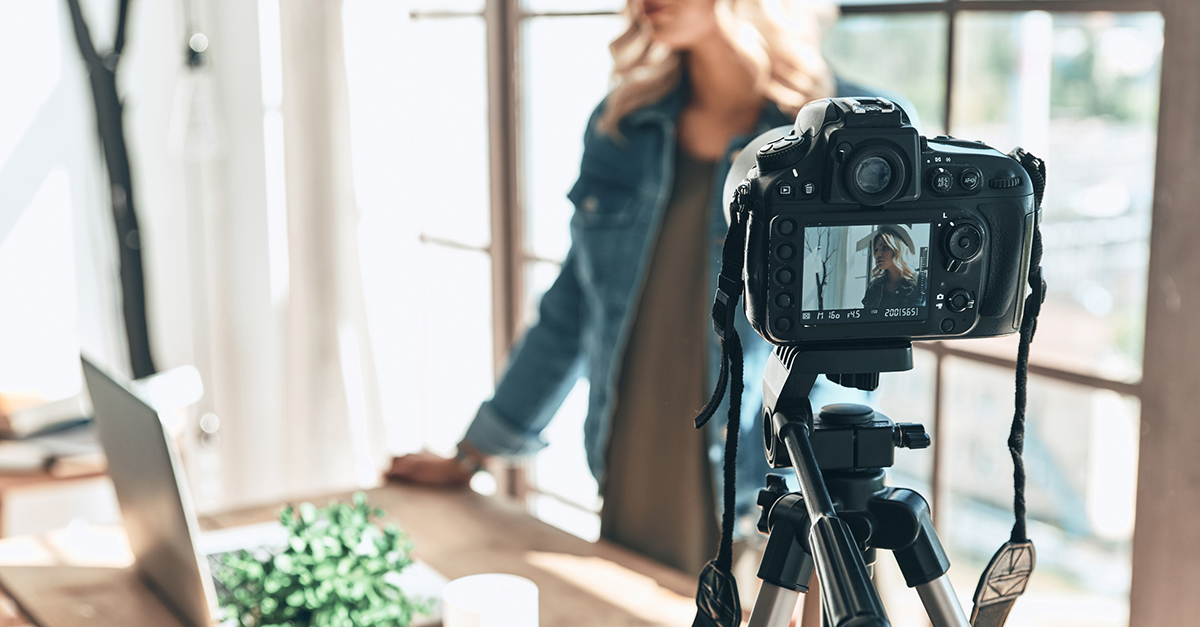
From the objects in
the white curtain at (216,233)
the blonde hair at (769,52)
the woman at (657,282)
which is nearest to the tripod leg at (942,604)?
the woman at (657,282)

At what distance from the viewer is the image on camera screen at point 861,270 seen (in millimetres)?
588

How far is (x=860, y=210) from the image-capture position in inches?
23.1

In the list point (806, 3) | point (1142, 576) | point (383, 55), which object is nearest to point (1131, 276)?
point (1142, 576)

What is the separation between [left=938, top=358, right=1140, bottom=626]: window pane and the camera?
1317 millimetres

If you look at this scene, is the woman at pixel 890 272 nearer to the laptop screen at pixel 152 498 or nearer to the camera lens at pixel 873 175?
the camera lens at pixel 873 175

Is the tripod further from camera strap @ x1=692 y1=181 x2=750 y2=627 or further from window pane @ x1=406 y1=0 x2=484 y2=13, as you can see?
window pane @ x1=406 y1=0 x2=484 y2=13

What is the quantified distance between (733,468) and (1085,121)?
943 millimetres

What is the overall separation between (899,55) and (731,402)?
3.58 feet

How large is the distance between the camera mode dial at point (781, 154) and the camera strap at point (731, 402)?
0.05 feet

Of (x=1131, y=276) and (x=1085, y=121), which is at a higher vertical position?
(x=1085, y=121)

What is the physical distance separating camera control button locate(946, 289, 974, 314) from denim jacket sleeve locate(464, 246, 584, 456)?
3.44 ft

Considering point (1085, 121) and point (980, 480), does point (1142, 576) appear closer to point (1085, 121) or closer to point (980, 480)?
point (980, 480)


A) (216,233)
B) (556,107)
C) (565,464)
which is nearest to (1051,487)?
(565,464)

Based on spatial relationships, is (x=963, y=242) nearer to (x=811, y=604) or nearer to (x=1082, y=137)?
(x=811, y=604)
